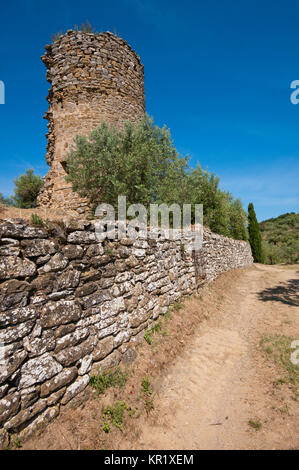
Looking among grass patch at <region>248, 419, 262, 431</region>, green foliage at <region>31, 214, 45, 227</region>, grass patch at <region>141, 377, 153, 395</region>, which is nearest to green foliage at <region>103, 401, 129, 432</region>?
grass patch at <region>141, 377, 153, 395</region>

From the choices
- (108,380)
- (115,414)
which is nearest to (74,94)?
(108,380)

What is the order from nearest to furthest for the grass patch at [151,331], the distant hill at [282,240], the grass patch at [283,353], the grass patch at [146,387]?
1. the grass patch at [146,387]
2. the grass patch at [283,353]
3. the grass patch at [151,331]
4. the distant hill at [282,240]

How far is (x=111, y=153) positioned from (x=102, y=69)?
18.3ft

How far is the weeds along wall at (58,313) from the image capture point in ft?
7.57

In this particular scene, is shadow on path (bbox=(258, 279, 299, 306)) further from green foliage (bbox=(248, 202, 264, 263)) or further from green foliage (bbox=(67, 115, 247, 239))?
green foliage (bbox=(248, 202, 264, 263))

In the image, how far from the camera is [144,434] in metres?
2.71

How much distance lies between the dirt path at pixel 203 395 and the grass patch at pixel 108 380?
3.2 inches

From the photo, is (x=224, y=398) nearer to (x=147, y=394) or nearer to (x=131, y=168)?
(x=147, y=394)

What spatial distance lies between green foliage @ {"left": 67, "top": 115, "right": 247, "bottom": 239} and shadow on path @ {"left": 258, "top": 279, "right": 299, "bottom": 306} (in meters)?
4.93

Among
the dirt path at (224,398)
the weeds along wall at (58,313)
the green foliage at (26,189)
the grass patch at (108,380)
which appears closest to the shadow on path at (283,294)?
the dirt path at (224,398)

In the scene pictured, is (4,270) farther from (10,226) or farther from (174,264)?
(174,264)

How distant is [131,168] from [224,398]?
6.51m

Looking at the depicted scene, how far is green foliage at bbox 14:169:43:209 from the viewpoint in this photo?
1634 centimetres

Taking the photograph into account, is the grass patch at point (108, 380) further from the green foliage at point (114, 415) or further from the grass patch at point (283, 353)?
the grass patch at point (283, 353)
